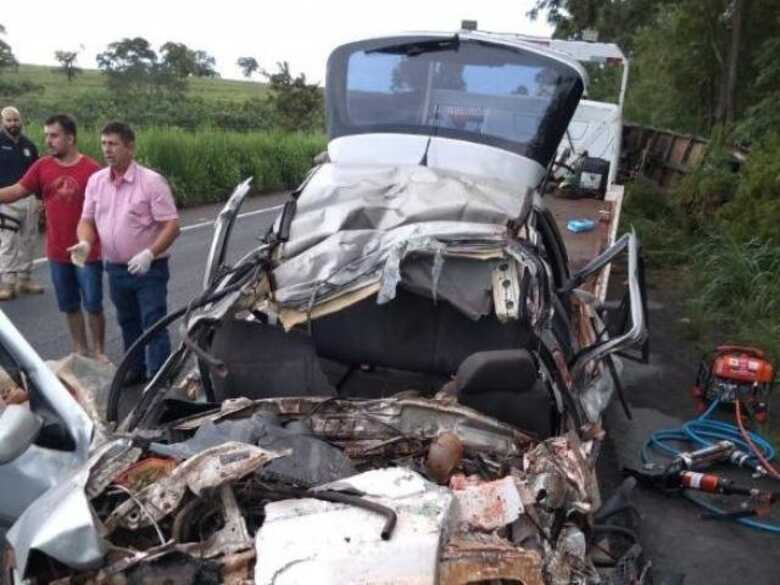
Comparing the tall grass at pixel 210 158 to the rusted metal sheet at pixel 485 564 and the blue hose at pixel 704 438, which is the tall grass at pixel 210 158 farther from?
the rusted metal sheet at pixel 485 564

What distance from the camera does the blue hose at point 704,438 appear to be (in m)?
5.66

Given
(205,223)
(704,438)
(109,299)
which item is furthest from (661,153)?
(704,438)

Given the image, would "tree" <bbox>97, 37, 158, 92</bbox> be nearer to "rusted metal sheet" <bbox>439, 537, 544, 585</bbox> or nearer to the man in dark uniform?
the man in dark uniform

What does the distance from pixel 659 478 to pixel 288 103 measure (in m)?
27.4

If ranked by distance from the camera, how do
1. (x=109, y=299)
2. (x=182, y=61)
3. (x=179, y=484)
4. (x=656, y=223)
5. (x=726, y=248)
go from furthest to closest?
(x=182, y=61) < (x=656, y=223) < (x=726, y=248) < (x=109, y=299) < (x=179, y=484)

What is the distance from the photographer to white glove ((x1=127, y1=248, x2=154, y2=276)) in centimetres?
537

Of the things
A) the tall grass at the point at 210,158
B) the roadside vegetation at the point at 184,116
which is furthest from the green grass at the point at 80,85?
the tall grass at the point at 210,158

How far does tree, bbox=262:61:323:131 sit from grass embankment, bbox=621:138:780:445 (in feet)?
62.1

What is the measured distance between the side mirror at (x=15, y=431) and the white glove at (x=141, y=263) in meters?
2.33

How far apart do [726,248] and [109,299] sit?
6735mm

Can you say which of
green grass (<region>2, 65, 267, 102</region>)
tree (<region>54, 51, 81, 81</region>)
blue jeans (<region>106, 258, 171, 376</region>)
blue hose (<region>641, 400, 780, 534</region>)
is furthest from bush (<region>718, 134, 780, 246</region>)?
tree (<region>54, 51, 81, 81</region>)

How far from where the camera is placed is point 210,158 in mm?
18578

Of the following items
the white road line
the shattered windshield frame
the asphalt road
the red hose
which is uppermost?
the shattered windshield frame

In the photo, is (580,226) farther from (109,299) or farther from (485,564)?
(485,564)
